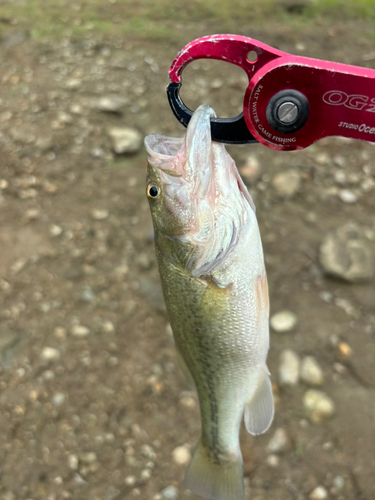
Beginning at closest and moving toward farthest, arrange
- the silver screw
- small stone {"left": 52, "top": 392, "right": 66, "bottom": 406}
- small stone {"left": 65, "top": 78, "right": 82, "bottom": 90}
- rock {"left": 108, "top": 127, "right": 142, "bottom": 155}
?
the silver screw < small stone {"left": 52, "top": 392, "right": 66, "bottom": 406} < rock {"left": 108, "top": 127, "right": 142, "bottom": 155} < small stone {"left": 65, "top": 78, "right": 82, "bottom": 90}

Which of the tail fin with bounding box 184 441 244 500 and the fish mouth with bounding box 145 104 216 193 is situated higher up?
the fish mouth with bounding box 145 104 216 193

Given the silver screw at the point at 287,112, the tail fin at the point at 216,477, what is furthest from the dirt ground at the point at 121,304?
the silver screw at the point at 287,112

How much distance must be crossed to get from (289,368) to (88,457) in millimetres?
1251

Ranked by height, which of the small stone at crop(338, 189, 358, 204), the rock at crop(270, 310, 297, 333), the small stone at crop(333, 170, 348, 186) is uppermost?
the small stone at crop(333, 170, 348, 186)

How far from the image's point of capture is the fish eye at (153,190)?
1.48m

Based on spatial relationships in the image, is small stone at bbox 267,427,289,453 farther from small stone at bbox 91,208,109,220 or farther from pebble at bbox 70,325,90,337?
small stone at bbox 91,208,109,220

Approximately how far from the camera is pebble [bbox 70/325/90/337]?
9.38 feet

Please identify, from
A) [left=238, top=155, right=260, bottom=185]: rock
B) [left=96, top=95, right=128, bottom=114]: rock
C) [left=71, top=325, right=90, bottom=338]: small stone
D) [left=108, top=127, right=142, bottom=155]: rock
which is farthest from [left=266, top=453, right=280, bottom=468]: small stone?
[left=96, top=95, right=128, bottom=114]: rock

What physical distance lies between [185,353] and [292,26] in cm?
460

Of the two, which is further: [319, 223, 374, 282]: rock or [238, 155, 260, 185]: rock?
[238, 155, 260, 185]: rock

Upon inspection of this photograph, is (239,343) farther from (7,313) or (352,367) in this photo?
(7,313)

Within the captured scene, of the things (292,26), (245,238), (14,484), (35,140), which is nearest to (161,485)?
(14,484)

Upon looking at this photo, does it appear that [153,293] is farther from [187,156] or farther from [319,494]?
[187,156]

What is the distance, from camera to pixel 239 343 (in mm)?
1633
